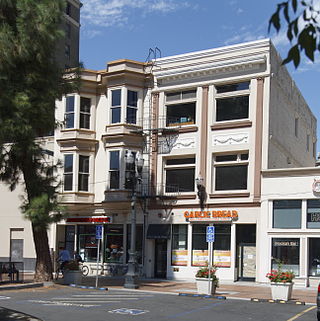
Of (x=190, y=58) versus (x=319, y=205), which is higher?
(x=190, y=58)

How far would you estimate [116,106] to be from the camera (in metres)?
30.6

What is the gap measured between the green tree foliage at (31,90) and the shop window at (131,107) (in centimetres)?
692

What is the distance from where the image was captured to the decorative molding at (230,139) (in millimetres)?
27641

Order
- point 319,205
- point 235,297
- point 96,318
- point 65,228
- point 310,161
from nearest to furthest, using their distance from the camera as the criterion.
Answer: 1. point 96,318
2. point 235,297
3. point 319,205
4. point 65,228
5. point 310,161

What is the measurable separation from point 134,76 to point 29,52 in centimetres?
964

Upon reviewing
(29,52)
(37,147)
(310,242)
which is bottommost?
(310,242)

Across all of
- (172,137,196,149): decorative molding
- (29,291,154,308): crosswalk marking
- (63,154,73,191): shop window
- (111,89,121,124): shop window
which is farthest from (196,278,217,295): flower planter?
(63,154,73,191): shop window

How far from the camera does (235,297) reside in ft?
67.9

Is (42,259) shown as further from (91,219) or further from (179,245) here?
(179,245)

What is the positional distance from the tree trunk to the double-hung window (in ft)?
35.8

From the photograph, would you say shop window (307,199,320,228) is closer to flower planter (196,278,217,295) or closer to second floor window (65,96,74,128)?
flower planter (196,278,217,295)

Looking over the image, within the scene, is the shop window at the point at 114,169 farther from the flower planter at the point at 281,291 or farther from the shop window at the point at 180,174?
the flower planter at the point at 281,291

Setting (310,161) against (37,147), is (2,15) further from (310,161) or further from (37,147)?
(310,161)

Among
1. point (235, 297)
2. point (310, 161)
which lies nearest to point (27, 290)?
point (235, 297)
